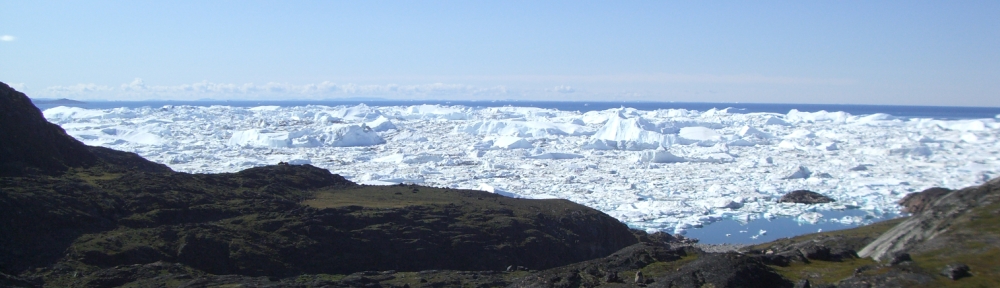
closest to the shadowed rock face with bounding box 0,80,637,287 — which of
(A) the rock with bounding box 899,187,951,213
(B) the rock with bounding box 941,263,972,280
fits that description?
(B) the rock with bounding box 941,263,972,280

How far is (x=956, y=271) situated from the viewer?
7559 mm

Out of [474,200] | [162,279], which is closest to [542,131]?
[474,200]

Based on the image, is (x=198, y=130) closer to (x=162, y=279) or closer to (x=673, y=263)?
(x=162, y=279)

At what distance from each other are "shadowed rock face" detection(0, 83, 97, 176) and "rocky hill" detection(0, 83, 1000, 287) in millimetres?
43

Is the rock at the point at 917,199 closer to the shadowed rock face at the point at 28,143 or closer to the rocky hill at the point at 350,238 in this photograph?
the rocky hill at the point at 350,238

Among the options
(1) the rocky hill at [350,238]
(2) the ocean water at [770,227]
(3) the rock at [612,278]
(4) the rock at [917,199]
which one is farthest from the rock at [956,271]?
(4) the rock at [917,199]

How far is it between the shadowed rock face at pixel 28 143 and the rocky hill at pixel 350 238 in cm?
4

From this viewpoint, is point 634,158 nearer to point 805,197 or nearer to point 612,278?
point 805,197

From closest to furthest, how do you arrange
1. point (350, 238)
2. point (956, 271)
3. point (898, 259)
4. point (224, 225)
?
point (956, 271) → point (898, 259) → point (224, 225) → point (350, 238)

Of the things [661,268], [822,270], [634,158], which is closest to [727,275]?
[822,270]

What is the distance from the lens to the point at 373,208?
56.4 ft

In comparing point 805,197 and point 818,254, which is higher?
point 818,254

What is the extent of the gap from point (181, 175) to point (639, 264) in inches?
518

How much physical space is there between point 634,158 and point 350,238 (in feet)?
80.4
